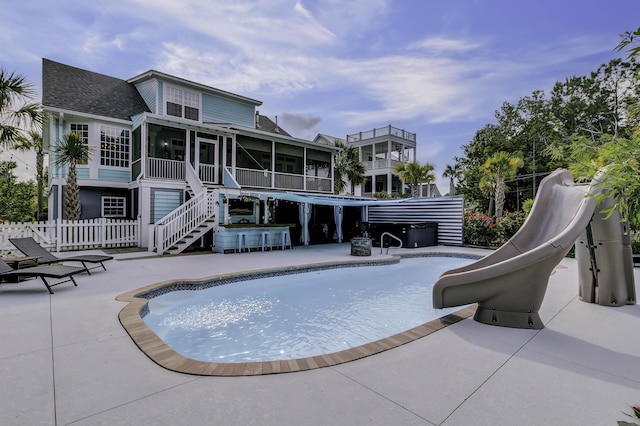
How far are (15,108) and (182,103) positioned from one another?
24.7 ft

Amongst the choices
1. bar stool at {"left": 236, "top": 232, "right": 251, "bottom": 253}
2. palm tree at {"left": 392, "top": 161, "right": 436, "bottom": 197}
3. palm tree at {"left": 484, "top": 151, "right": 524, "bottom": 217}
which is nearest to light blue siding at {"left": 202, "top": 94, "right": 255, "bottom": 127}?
bar stool at {"left": 236, "top": 232, "right": 251, "bottom": 253}

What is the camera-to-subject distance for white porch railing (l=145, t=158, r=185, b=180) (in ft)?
40.9

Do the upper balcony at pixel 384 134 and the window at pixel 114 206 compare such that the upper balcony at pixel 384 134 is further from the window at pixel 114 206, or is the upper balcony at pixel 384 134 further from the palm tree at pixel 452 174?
the window at pixel 114 206

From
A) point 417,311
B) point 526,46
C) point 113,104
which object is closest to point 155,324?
point 417,311

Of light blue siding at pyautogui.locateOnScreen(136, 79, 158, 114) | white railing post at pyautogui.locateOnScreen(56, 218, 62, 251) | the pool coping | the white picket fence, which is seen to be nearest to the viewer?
the pool coping

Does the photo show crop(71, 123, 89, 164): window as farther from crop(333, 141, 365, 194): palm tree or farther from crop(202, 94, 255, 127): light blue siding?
crop(333, 141, 365, 194): palm tree

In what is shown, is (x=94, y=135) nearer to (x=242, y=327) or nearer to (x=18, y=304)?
(x=18, y=304)

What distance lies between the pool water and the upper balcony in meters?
22.5

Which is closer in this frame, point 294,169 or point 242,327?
point 242,327

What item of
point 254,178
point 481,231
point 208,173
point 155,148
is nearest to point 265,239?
point 254,178

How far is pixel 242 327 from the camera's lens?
469 cm

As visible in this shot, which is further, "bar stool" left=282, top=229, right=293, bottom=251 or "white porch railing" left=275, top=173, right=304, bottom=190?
"white porch railing" left=275, top=173, right=304, bottom=190

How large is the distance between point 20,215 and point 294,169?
1709cm

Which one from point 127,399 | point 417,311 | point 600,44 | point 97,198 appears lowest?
point 417,311
